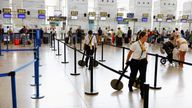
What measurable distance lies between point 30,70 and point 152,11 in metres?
27.2

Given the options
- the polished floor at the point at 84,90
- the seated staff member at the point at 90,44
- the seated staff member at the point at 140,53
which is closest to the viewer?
the polished floor at the point at 84,90

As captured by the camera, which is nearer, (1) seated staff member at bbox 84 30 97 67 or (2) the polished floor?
(2) the polished floor

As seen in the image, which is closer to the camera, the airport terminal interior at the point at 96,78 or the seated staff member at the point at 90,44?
the airport terminal interior at the point at 96,78

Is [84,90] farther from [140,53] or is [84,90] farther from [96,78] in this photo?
[140,53]

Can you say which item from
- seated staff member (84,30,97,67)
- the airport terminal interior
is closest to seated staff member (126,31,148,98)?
the airport terminal interior

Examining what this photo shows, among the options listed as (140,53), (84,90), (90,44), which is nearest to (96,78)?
(84,90)

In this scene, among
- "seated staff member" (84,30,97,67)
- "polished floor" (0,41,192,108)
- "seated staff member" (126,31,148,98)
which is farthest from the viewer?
"seated staff member" (84,30,97,67)

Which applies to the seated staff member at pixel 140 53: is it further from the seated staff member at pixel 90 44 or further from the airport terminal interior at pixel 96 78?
the seated staff member at pixel 90 44

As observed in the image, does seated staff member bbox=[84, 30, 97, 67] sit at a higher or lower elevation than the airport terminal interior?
higher

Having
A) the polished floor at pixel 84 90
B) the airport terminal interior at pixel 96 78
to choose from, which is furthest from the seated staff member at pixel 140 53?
the polished floor at pixel 84 90

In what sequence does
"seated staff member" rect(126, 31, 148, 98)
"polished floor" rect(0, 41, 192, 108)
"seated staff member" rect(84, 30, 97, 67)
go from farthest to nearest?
"seated staff member" rect(84, 30, 97, 67)
"seated staff member" rect(126, 31, 148, 98)
"polished floor" rect(0, 41, 192, 108)

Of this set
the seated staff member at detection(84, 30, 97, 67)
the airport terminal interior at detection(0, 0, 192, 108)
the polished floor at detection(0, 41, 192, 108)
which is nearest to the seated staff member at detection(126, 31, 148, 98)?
the airport terminal interior at detection(0, 0, 192, 108)

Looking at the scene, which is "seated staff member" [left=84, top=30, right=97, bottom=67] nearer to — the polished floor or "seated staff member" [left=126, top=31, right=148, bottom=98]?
the polished floor

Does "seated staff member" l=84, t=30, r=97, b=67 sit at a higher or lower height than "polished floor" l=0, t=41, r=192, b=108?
higher
